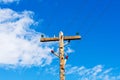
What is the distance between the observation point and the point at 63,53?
51.8 ft

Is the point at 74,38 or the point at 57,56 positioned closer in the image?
the point at 57,56

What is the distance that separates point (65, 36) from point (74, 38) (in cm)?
62

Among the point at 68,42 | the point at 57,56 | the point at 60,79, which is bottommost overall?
the point at 60,79

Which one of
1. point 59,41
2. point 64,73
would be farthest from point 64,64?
point 59,41

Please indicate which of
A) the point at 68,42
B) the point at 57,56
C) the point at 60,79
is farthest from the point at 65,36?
the point at 60,79

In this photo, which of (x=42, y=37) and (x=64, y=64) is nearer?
(x=64, y=64)

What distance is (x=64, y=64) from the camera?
15492mm

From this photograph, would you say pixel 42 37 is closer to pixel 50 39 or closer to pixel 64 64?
pixel 50 39

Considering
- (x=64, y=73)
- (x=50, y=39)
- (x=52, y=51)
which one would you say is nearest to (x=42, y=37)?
(x=50, y=39)

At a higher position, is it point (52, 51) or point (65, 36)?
point (65, 36)

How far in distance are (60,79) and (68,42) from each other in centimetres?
252

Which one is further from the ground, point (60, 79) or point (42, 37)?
point (42, 37)

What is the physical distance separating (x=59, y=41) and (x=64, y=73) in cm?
199

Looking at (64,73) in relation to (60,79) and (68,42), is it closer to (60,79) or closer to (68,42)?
(60,79)
